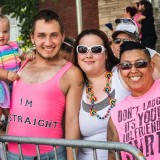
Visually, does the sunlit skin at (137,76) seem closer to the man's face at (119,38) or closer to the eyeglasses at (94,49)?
the eyeglasses at (94,49)

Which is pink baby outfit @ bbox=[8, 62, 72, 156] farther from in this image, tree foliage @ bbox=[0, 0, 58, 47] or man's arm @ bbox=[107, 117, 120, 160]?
tree foliage @ bbox=[0, 0, 58, 47]

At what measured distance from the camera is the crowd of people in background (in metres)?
3.66

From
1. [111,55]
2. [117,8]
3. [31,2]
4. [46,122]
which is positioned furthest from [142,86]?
[117,8]

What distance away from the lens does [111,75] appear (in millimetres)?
3938

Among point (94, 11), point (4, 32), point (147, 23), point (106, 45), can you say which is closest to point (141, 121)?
point (106, 45)

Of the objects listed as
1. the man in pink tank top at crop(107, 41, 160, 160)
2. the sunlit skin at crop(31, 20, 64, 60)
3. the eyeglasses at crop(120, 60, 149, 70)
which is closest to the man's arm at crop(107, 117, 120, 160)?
the man in pink tank top at crop(107, 41, 160, 160)

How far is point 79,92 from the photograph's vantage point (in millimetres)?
3908

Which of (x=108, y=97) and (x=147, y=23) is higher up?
(x=147, y=23)

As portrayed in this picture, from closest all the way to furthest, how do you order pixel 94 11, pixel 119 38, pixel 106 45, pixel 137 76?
1. pixel 137 76
2. pixel 106 45
3. pixel 119 38
4. pixel 94 11

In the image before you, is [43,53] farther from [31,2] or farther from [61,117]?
[31,2]

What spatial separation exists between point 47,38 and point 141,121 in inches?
40.1

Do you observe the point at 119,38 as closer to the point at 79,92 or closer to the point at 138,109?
the point at 79,92

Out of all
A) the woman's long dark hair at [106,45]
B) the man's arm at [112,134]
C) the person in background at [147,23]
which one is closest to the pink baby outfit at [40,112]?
the woman's long dark hair at [106,45]

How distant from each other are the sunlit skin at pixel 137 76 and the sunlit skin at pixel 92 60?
240 mm
